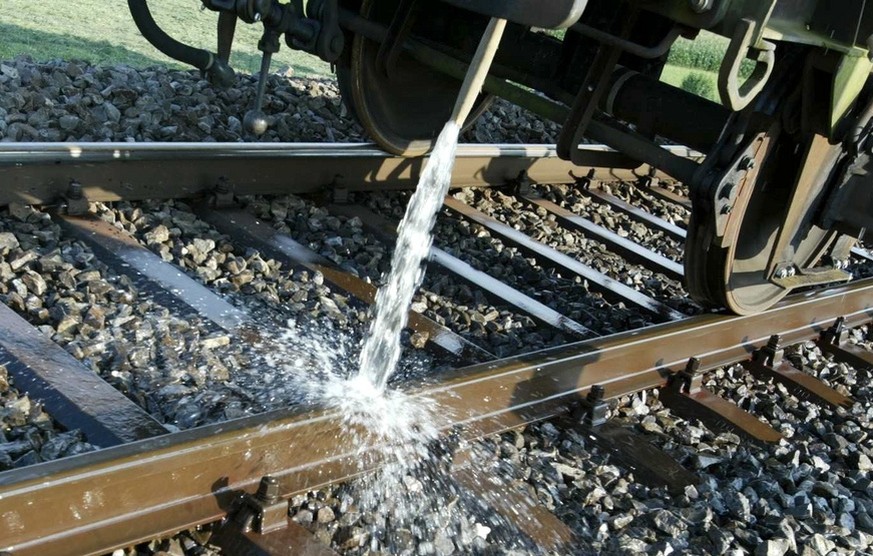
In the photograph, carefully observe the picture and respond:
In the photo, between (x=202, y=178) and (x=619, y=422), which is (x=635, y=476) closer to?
(x=619, y=422)

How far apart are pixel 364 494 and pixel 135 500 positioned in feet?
1.99

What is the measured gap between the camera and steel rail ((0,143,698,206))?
4.00 metres

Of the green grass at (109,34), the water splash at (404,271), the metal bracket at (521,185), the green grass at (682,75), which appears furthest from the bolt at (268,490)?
the green grass at (682,75)

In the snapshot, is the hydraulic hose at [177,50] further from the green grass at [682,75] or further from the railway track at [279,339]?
the green grass at [682,75]

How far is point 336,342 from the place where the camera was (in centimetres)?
362

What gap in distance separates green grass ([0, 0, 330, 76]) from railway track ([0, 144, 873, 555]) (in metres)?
2.35

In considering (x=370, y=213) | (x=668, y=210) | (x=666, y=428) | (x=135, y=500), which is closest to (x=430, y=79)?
(x=370, y=213)

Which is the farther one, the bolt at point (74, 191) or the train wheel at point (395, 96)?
the train wheel at point (395, 96)

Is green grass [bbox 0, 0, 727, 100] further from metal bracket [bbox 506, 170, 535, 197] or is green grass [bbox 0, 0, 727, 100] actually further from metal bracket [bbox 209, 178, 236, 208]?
metal bracket [bbox 209, 178, 236, 208]

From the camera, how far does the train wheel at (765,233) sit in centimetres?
410

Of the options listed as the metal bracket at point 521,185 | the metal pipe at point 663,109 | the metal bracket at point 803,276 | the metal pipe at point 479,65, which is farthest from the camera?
the metal bracket at point 521,185

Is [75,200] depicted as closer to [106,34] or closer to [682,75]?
[106,34]

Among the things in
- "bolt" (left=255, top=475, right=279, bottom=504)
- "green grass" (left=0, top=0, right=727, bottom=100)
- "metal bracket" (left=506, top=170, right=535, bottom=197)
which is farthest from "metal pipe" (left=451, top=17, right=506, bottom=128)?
"green grass" (left=0, top=0, right=727, bottom=100)

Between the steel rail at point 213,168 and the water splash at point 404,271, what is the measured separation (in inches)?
16.3
